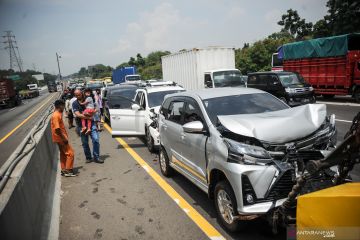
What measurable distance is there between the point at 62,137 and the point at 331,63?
49.3 ft

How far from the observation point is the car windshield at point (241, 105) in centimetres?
502

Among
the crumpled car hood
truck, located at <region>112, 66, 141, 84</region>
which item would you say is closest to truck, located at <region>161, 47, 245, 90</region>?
the crumpled car hood

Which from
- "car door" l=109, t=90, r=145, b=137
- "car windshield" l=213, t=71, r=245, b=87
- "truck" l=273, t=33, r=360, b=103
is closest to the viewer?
"car door" l=109, t=90, r=145, b=137

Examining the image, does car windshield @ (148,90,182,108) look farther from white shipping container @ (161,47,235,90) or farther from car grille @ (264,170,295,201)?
white shipping container @ (161,47,235,90)

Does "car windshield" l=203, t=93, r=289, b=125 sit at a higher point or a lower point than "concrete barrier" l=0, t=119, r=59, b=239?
higher

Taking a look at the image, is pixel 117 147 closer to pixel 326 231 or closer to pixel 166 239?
pixel 166 239

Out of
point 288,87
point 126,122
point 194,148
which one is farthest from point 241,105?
point 288,87

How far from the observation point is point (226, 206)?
4219 mm

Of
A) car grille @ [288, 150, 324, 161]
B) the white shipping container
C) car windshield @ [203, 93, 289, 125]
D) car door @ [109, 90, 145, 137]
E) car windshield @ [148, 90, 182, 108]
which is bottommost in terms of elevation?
car door @ [109, 90, 145, 137]

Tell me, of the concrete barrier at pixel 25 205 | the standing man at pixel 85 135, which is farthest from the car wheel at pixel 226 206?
the standing man at pixel 85 135

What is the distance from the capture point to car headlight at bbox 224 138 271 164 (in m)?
3.72

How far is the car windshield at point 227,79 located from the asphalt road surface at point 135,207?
947 centimetres

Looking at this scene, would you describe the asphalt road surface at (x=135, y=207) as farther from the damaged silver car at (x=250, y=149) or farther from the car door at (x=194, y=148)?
the car door at (x=194, y=148)

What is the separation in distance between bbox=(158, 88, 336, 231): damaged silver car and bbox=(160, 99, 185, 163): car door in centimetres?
46
